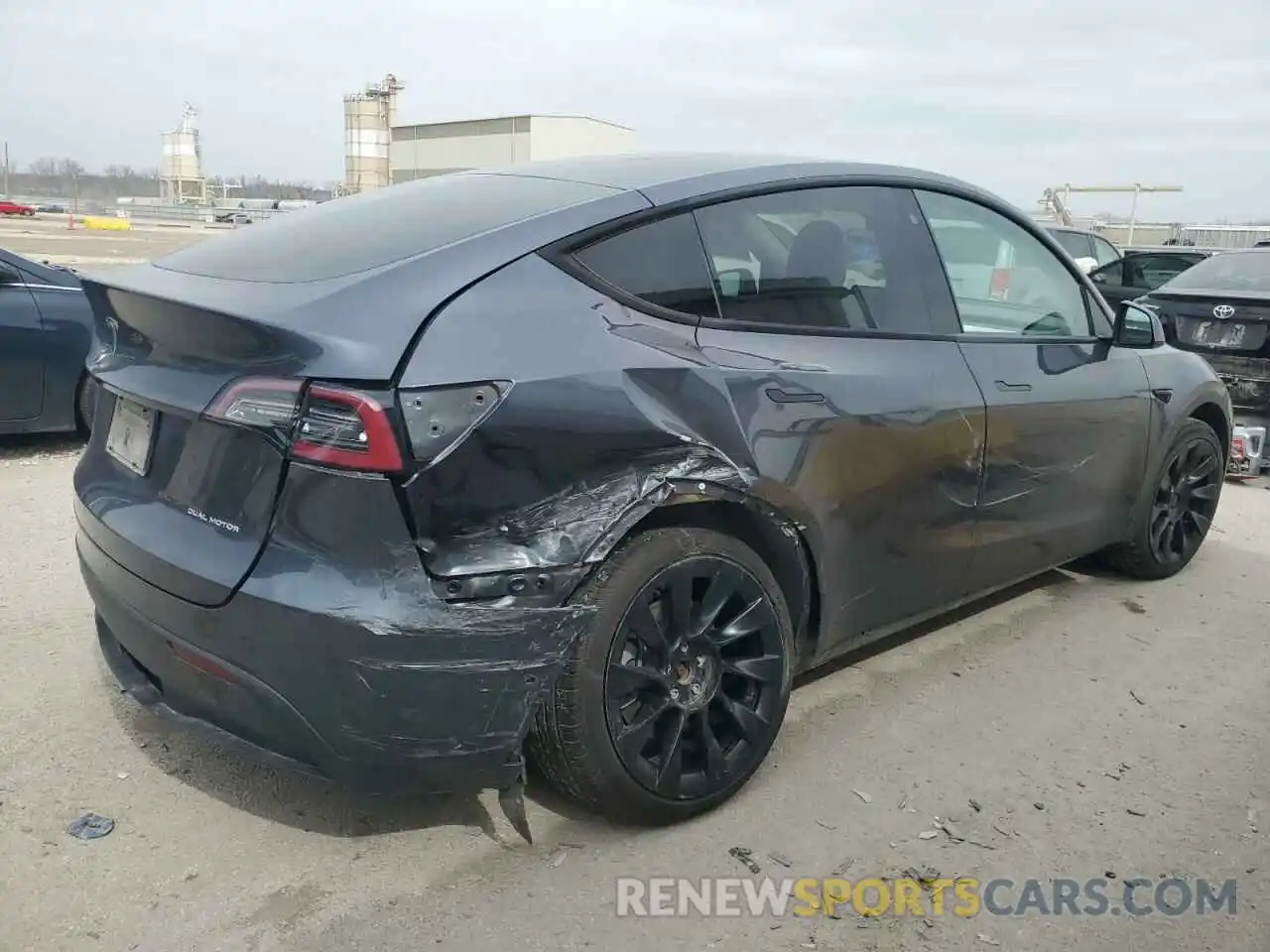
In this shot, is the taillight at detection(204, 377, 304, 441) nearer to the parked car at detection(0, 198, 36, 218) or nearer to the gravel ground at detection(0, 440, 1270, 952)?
the gravel ground at detection(0, 440, 1270, 952)

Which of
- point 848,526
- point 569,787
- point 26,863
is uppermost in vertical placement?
point 848,526

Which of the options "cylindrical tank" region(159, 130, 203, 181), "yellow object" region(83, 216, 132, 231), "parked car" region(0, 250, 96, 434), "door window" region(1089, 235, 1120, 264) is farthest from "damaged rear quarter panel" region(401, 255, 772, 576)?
"cylindrical tank" region(159, 130, 203, 181)

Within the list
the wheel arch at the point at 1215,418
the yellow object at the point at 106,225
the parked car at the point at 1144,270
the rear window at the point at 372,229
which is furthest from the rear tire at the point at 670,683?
the yellow object at the point at 106,225

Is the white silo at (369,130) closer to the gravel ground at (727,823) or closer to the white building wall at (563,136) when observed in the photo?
the white building wall at (563,136)

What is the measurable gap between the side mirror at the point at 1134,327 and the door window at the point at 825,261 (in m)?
1.15

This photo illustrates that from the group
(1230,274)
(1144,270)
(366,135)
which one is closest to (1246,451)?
(1230,274)

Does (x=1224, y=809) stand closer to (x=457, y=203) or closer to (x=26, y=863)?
(x=457, y=203)

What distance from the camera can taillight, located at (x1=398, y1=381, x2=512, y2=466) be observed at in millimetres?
2182

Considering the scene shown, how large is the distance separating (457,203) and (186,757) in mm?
1722

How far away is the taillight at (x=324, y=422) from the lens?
85.0 inches

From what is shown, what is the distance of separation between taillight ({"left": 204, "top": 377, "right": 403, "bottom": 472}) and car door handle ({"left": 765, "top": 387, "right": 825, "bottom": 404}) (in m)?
1.04

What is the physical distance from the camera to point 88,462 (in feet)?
9.48

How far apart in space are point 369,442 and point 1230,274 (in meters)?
7.60

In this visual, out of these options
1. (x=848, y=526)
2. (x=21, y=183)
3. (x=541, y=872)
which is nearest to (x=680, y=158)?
(x=848, y=526)
